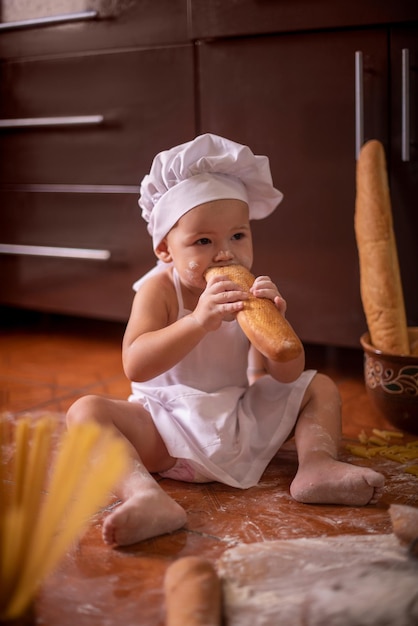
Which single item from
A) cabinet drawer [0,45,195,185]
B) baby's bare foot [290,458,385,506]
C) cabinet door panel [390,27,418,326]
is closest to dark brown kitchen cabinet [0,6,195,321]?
cabinet drawer [0,45,195,185]

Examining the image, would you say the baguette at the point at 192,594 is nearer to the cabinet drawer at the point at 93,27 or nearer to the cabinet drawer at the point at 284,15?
the cabinet drawer at the point at 284,15

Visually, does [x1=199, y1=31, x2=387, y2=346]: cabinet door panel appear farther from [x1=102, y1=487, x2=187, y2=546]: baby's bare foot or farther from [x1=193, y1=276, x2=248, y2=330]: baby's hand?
[x1=102, y1=487, x2=187, y2=546]: baby's bare foot

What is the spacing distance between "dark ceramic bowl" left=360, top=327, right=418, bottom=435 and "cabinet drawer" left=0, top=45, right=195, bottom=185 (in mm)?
617

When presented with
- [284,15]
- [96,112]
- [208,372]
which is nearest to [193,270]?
[208,372]

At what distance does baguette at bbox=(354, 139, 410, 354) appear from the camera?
1.26 meters

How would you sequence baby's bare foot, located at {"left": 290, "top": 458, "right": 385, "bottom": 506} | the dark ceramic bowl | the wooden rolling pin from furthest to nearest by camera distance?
1. the dark ceramic bowl
2. baby's bare foot, located at {"left": 290, "top": 458, "right": 385, "bottom": 506}
3. the wooden rolling pin

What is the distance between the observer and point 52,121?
176cm

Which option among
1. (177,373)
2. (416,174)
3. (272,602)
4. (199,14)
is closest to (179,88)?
(199,14)

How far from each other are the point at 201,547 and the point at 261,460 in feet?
0.79

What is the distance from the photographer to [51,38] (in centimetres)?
174

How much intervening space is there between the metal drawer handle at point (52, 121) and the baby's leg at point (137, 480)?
31.8 inches

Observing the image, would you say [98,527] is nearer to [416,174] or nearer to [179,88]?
[416,174]

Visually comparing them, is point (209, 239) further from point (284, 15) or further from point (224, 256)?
point (284, 15)

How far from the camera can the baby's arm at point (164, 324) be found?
99cm
